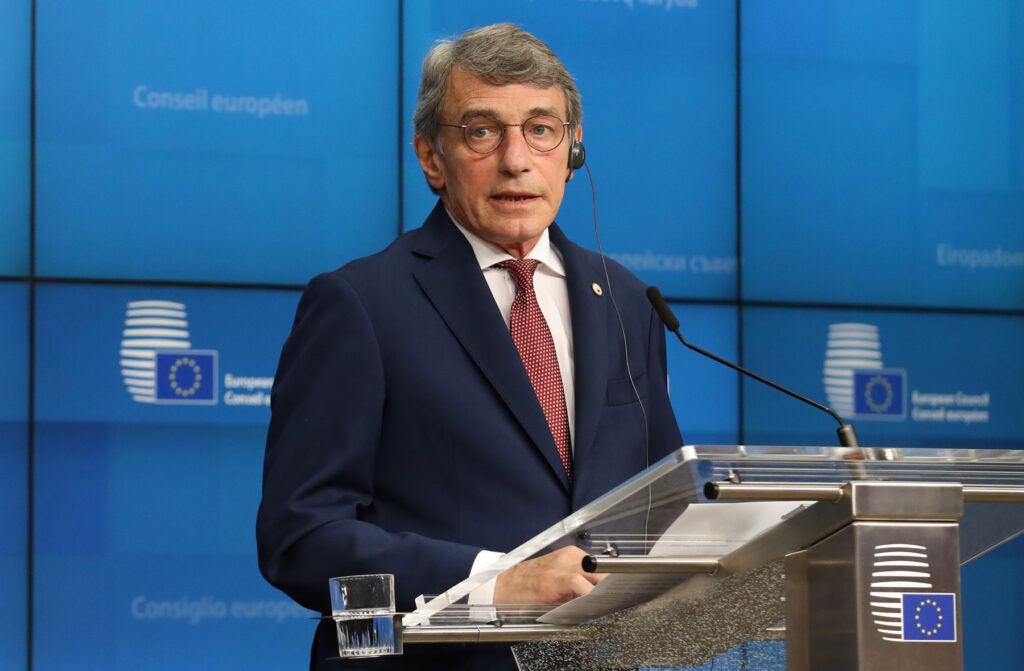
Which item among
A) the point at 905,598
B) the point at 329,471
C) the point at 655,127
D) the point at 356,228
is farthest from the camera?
the point at 655,127

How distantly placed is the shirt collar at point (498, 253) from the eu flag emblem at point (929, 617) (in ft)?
3.89

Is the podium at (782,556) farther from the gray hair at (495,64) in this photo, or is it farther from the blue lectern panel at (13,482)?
the blue lectern panel at (13,482)

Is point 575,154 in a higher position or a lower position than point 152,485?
higher

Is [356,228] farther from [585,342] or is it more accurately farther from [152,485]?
[585,342]

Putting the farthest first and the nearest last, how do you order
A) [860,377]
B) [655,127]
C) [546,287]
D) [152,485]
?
[860,377] → [655,127] → [152,485] → [546,287]

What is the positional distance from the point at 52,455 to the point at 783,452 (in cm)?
374

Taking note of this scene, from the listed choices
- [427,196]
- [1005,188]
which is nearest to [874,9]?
[1005,188]

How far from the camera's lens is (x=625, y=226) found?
5.17 meters

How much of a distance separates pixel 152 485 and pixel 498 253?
263 centimetres

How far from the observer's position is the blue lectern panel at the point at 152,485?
14.9ft

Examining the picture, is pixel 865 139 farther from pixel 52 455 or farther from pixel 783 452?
pixel 783 452

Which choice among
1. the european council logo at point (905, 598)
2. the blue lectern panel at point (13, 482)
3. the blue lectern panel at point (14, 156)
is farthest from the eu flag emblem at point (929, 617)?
the blue lectern panel at point (14, 156)

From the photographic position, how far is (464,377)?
6.96 ft

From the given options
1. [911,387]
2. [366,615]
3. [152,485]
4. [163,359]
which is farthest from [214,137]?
[366,615]
